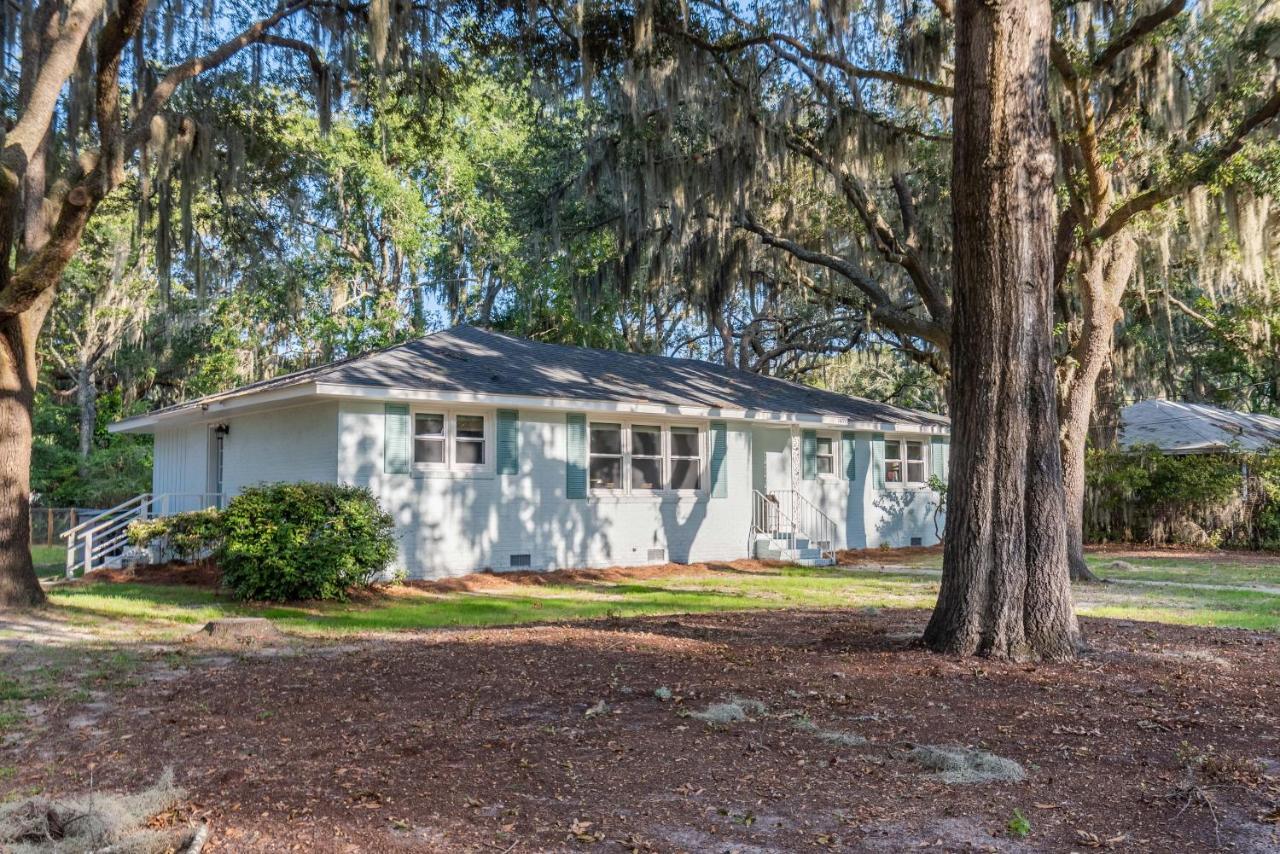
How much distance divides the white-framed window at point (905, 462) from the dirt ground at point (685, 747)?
43.4ft

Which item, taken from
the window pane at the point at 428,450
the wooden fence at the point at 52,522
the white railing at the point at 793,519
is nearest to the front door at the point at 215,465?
the window pane at the point at 428,450

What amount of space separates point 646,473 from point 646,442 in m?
0.53

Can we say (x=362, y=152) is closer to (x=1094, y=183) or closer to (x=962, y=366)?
(x=1094, y=183)

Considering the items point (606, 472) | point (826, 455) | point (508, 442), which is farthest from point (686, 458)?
point (826, 455)

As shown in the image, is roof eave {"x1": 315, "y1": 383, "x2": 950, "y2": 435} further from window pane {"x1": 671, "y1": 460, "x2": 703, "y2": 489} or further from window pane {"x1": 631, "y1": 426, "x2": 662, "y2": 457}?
window pane {"x1": 671, "y1": 460, "x2": 703, "y2": 489}

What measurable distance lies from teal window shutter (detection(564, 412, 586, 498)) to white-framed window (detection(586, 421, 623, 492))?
0.26m

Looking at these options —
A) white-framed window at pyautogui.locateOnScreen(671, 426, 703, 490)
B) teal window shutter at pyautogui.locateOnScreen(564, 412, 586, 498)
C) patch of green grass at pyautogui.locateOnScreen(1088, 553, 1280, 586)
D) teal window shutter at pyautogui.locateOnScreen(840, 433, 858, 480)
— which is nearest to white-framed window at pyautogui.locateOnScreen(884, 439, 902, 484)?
teal window shutter at pyautogui.locateOnScreen(840, 433, 858, 480)

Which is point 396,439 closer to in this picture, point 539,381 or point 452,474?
point 452,474

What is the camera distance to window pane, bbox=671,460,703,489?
16547 millimetres

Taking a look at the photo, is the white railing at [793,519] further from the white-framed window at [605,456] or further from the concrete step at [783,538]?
the white-framed window at [605,456]

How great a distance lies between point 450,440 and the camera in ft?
46.0

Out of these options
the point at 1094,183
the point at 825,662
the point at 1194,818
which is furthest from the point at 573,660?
the point at 1094,183

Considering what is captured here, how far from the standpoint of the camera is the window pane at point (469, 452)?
46.4 ft

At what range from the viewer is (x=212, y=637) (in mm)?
8500
